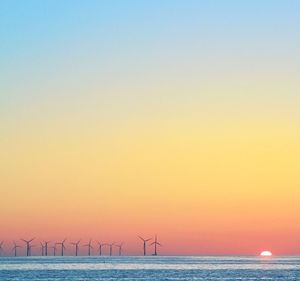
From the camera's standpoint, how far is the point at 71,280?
6407 inches

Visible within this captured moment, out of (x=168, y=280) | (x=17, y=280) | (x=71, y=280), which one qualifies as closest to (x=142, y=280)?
(x=168, y=280)

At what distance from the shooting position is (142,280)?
558 ft

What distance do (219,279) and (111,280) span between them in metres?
28.1

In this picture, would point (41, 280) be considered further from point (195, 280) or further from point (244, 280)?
point (244, 280)

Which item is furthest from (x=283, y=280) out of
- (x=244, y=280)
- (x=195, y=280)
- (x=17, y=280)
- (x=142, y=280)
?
(x=17, y=280)

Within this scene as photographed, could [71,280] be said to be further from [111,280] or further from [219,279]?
[219,279]

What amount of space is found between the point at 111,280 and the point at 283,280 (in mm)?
43517

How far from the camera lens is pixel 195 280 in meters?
166

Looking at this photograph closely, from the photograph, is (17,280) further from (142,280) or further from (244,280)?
(244,280)

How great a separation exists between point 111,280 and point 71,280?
427 inches

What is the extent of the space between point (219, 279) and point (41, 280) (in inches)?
1816

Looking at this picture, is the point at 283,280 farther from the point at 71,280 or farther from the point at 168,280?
the point at 71,280

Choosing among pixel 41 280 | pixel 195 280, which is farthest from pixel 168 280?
pixel 41 280

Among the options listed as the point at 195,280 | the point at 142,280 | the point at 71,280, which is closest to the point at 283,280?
the point at 195,280
